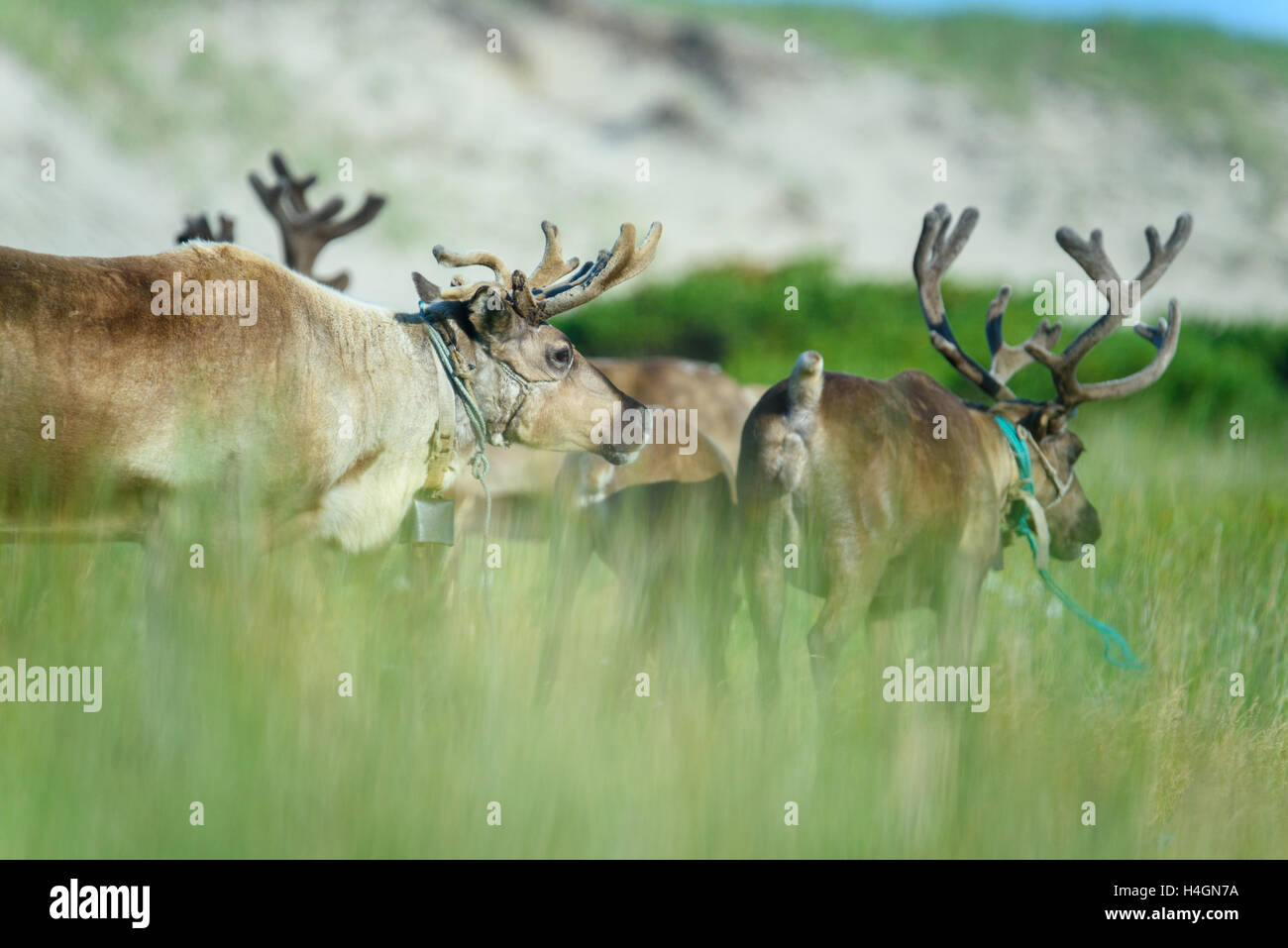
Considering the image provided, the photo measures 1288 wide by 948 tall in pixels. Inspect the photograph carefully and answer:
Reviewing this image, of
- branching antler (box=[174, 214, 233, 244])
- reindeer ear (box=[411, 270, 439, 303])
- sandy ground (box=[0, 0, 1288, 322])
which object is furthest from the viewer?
sandy ground (box=[0, 0, 1288, 322])

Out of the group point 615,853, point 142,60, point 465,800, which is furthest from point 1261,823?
point 142,60

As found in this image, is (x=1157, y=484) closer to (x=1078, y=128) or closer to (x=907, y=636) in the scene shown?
(x=907, y=636)

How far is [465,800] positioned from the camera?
13.6 ft

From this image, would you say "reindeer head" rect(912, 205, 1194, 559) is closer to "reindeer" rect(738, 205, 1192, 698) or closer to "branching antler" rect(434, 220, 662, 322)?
"reindeer" rect(738, 205, 1192, 698)

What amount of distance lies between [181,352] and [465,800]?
73.8 inches

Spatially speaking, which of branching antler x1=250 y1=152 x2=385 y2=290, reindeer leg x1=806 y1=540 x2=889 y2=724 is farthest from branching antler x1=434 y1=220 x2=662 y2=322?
branching antler x1=250 y1=152 x2=385 y2=290

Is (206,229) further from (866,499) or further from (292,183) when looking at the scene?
(866,499)

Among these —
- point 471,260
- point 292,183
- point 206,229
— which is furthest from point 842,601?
point 292,183

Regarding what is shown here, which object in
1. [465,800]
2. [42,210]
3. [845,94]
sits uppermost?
[845,94]

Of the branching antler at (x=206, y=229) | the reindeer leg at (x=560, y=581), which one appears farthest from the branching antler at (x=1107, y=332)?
Answer: the branching antler at (x=206, y=229)

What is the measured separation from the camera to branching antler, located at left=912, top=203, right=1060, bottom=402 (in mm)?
7246

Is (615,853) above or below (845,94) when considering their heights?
below

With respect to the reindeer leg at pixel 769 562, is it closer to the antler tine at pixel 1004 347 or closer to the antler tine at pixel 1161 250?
the antler tine at pixel 1004 347

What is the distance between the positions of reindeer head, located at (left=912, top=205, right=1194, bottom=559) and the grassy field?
0.67 metres
